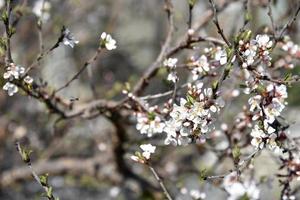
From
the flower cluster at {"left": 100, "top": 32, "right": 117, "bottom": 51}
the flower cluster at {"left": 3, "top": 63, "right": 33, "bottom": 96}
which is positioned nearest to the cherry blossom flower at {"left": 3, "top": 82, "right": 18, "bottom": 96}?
the flower cluster at {"left": 3, "top": 63, "right": 33, "bottom": 96}

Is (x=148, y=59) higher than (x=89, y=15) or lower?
higher

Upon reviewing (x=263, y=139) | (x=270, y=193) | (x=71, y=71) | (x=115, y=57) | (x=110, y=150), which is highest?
(x=115, y=57)

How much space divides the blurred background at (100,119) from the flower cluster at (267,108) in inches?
49.8

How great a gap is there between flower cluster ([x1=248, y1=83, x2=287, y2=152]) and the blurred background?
1.26 m

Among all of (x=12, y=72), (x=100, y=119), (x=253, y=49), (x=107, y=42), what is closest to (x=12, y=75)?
(x=12, y=72)

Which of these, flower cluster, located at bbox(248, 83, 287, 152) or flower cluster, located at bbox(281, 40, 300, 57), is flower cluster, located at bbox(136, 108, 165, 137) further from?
flower cluster, located at bbox(281, 40, 300, 57)

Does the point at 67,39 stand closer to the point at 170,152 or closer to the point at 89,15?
the point at 170,152

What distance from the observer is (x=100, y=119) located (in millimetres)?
6285

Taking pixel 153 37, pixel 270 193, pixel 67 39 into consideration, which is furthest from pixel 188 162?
pixel 67 39

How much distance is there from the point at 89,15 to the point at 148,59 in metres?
1.77

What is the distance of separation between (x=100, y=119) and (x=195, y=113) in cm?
419

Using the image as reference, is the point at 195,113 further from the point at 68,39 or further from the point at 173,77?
the point at 68,39

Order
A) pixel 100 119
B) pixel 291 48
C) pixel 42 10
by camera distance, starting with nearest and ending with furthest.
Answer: pixel 291 48 → pixel 42 10 → pixel 100 119

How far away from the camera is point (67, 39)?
2.55 m
